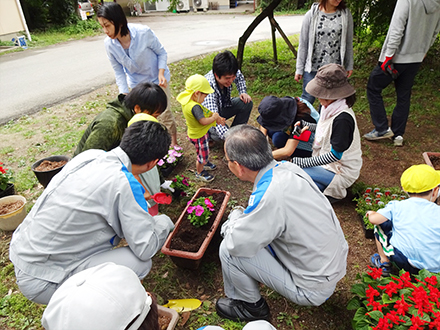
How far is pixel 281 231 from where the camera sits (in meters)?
1.76

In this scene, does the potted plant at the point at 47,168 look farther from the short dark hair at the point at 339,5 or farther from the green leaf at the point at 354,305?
the short dark hair at the point at 339,5

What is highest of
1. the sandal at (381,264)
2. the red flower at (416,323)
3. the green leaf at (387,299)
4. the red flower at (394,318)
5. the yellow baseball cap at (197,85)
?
the yellow baseball cap at (197,85)

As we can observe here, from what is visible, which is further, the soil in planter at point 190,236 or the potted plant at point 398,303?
the soil in planter at point 190,236

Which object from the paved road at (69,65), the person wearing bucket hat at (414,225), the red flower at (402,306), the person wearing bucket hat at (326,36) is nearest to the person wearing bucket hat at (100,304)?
the red flower at (402,306)

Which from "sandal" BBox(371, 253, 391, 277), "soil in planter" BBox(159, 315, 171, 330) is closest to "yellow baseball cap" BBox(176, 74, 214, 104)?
"soil in planter" BBox(159, 315, 171, 330)

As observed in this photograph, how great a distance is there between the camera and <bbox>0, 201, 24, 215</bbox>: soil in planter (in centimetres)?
315

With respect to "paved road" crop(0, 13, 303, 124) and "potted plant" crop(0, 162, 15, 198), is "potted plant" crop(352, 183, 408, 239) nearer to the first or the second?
"potted plant" crop(0, 162, 15, 198)

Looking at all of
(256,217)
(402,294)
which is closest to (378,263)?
(402,294)

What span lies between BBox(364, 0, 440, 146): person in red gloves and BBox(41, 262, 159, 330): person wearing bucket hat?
4017mm

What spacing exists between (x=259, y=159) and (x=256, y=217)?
13.8 inches

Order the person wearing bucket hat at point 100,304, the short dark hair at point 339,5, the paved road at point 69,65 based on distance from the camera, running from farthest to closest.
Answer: the paved road at point 69,65, the short dark hair at point 339,5, the person wearing bucket hat at point 100,304

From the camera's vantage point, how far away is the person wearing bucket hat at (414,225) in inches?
77.2

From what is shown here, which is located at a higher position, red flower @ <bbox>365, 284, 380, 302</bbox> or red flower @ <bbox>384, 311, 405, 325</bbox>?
red flower @ <bbox>384, 311, 405, 325</bbox>

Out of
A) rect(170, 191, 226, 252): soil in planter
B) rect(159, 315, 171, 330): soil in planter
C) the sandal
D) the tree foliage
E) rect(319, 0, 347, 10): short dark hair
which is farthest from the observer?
the tree foliage
